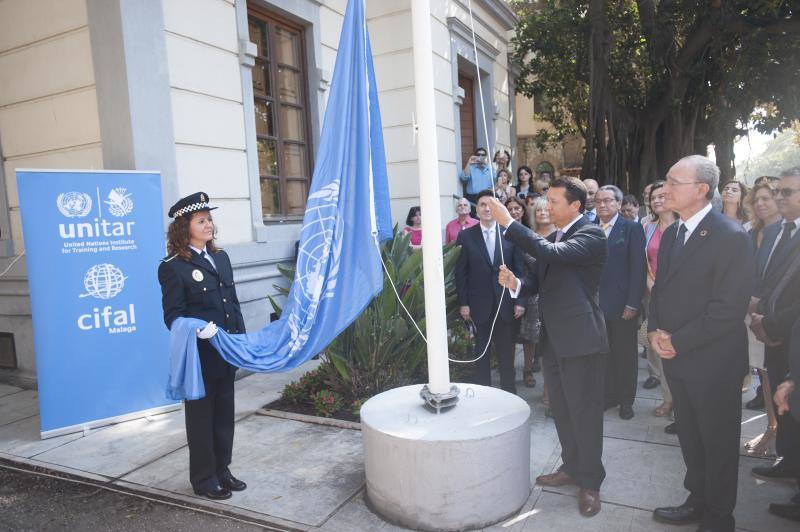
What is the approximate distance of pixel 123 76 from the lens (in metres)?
5.21

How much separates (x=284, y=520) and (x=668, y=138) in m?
10.9

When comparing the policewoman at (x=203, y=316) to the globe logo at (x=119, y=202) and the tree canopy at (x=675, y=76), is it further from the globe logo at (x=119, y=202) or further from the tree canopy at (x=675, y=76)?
the tree canopy at (x=675, y=76)

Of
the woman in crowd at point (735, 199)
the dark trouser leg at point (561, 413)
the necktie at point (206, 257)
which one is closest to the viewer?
the dark trouser leg at point (561, 413)

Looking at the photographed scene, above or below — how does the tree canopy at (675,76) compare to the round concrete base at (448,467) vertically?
above

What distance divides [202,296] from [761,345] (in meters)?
3.92

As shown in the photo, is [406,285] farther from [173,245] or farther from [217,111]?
[217,111]

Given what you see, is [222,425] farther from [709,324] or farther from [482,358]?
[709,324]

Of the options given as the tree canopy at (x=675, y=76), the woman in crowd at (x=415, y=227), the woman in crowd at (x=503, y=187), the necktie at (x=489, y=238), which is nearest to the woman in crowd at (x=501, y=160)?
the woman in crowd at (x=503, y=187)

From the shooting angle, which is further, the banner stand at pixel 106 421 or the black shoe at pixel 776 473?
the banner stand at pixel 106 421

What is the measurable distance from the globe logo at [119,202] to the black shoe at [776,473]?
17.5 ft

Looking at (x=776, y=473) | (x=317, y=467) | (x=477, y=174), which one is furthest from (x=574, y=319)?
(x=477, y=174)

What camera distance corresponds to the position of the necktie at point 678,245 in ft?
9.84

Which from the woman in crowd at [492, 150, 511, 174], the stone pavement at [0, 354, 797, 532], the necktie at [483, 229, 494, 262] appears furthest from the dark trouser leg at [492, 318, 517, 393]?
the woman in crowd at [492, 150, 511, 174]

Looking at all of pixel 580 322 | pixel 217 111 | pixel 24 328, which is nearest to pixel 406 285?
pixel 580 322
